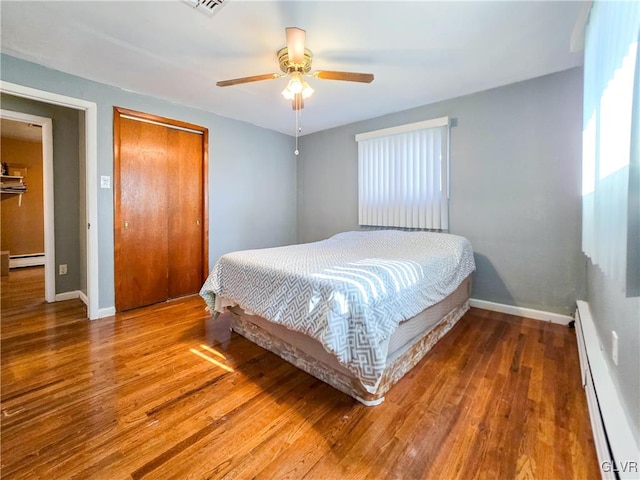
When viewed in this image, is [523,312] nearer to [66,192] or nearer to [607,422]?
[607,422]

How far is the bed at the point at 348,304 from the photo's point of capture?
1.42 metres

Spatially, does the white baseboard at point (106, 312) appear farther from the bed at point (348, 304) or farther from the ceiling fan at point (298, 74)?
the ceiling fan at point (298, 74)

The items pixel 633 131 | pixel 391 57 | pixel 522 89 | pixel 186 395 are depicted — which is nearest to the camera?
pixel 633 131

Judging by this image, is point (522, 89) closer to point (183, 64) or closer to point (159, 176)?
point (183, 64)

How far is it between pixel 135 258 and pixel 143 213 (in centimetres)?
51

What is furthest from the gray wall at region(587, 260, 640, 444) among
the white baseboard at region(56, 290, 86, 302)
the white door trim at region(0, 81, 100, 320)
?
the white baseboard at region(56, 290, 86, 302)

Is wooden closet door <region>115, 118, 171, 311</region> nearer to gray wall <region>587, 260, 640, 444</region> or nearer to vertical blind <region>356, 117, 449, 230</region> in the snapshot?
vertical blind <region>356, 117, 449, 230</region>

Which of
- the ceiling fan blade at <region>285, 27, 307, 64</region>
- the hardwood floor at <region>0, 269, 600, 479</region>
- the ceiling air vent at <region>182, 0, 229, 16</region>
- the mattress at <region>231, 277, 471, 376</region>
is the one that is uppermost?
the ceiling air vent at <region>182, 0, 229, 16</region>

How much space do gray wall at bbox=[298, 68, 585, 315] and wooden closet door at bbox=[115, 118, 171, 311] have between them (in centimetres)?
300

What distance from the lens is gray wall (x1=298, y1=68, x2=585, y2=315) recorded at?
8.27ft

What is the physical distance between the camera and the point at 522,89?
8.87 ft

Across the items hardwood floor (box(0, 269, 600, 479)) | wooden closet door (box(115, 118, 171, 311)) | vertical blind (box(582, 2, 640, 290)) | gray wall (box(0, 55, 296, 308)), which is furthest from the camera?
wooden closet door (box(115, 118, 171, 311))

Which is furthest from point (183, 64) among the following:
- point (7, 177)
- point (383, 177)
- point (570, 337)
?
point (7, 177)

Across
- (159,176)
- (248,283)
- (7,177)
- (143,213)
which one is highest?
(7,177)
